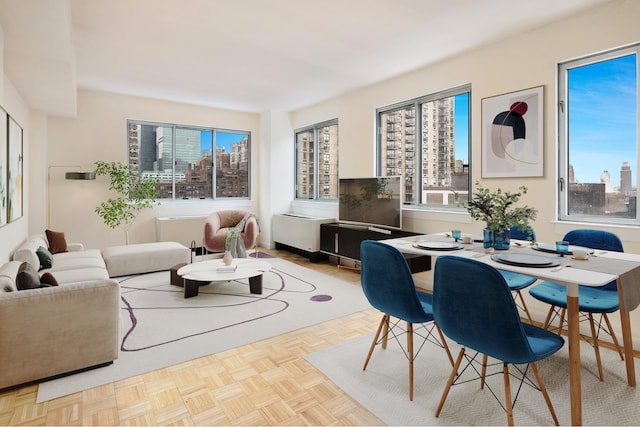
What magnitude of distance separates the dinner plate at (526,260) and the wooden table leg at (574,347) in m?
0.22

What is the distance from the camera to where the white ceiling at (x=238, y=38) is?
2.97 metres

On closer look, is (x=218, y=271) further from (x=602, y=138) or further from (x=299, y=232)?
(x=602, y=138)

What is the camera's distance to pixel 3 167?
3.26 metres

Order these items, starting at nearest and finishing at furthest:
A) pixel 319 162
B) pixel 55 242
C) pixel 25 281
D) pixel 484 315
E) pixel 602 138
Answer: pixel 484 315 < pixel 25 281 < pixel 602 138 < pixel 55 242 < pixel 319 162

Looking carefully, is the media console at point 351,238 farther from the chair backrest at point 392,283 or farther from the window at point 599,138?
the chair backrest at point 392,283

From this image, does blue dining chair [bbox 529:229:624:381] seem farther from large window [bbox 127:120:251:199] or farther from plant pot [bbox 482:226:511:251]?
large window [bbox 127:120:251:199]

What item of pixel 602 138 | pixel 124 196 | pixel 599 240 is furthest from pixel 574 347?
pixel 124 196

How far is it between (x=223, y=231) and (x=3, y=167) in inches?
115

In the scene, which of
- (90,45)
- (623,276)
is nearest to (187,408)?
(623,276)

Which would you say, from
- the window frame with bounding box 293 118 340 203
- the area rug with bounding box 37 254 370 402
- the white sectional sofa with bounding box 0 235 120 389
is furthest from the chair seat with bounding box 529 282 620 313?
the window frame with bounding box 293 118 340 203

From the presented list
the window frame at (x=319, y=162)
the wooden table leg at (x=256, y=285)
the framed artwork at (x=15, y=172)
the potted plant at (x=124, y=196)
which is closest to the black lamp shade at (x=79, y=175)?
the potted plant at (x=124, y=196)

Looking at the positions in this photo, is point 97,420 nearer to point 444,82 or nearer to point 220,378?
point 220,378

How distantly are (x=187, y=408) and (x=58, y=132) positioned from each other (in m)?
5.34

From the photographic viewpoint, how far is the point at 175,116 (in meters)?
6.51
